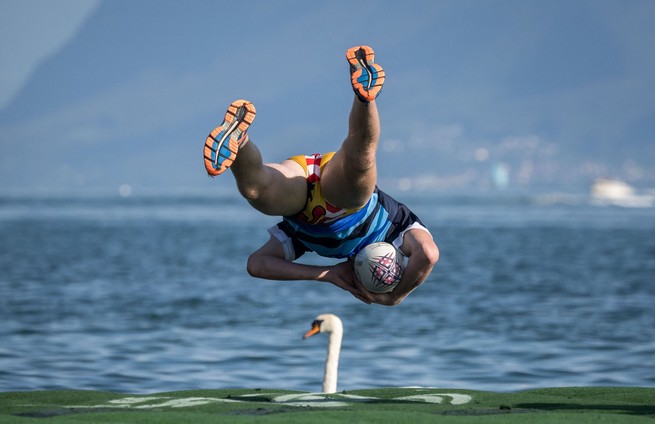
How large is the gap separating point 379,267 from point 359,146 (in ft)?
4.85

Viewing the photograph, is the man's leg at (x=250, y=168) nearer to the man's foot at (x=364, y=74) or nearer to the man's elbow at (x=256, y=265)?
the man's elbow at (x=256, y=265)

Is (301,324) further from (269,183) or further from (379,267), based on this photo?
(269,183)

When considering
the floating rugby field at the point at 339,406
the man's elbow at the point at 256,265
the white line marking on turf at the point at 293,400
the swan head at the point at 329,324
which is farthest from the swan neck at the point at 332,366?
the man's elbow at the point at 256,265

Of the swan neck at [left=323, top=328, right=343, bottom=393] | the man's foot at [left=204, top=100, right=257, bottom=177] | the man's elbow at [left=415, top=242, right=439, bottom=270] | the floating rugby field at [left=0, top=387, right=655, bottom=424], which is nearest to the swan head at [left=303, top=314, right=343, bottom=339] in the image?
the swan neck at [left=323, top=328, right=343, bottom=393]

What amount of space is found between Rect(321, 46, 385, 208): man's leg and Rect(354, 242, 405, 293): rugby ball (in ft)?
1.71

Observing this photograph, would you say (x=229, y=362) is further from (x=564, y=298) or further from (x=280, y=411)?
(x=564, y=298)

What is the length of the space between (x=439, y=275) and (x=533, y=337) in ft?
79.7

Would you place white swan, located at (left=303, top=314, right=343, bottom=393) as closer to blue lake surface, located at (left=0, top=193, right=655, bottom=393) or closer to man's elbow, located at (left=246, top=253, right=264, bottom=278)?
blue lake surface, located at (left=0, top=193, right=655, bottom=393)

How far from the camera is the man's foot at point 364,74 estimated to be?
10656 millimetres

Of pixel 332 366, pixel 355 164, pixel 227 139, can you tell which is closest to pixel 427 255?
pixel 355 164

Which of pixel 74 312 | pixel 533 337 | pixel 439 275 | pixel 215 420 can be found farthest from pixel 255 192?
pixel 439 275

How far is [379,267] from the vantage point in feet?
39.8

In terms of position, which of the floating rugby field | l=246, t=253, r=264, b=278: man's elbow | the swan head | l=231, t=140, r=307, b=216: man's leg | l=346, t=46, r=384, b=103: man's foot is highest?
l=346, t=46, r=384, b=103: man's foot

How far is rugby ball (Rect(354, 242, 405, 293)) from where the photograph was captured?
1213cm
